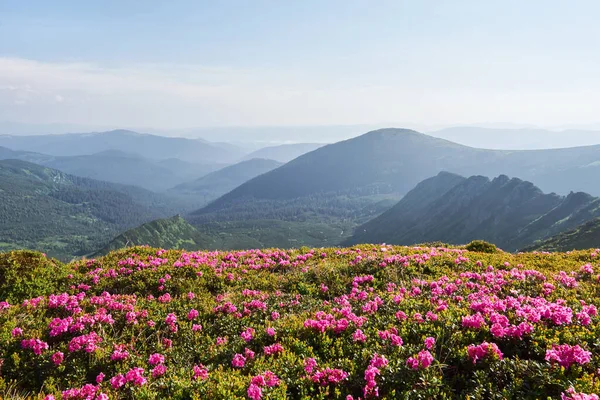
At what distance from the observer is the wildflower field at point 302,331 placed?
6.45m

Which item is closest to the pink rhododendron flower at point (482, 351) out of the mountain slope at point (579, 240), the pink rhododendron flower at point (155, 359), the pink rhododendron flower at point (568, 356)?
the pink rhododendron flower at point (568, 356)

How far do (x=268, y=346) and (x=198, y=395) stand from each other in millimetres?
2326

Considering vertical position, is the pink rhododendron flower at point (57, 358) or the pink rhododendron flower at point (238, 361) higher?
the pink rhododendron flower at point (238, 361)

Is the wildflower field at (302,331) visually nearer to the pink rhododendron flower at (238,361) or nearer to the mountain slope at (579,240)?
the pink rhododendron flower at (238,361)

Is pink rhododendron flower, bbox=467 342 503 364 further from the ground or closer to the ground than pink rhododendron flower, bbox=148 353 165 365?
further from the ground

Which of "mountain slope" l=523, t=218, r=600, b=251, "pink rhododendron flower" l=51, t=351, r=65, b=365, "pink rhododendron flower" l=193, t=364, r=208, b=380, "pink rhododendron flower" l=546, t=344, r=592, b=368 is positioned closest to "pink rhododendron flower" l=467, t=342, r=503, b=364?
"pink rhododendron flower" l=546, t=344, r=592, b=368

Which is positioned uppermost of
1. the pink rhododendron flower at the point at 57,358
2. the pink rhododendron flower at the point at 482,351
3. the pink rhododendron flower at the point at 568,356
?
the pink rhododendron flower at the point at 568,356

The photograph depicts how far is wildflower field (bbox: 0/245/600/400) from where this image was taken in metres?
6.45

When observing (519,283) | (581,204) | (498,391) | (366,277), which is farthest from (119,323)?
(581,204)

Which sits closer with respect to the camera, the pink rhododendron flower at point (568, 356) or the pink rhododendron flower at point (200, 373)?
the pink rhododendron flower at point (568, 356)

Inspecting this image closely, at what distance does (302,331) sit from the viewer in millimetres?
9094

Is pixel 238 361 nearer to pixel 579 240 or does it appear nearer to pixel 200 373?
pixel 200 373

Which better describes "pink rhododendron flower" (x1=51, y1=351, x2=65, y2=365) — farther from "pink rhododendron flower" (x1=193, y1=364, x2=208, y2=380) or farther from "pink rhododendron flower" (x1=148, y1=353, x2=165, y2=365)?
"pink rhododendron flower" (x1=193, y1=364, x2=208, y2=380)

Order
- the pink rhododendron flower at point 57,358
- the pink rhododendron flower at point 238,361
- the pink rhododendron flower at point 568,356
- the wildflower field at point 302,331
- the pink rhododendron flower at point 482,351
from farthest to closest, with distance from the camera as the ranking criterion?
1. the pink rhododendron flower at point 57,358
2. the pink rhododendron flower at point 238,361
3. the pink rhododendron flower at point 482,351
4. the wildflower field at point 302,331
5. the pink rhododendron flower at point 568,356
